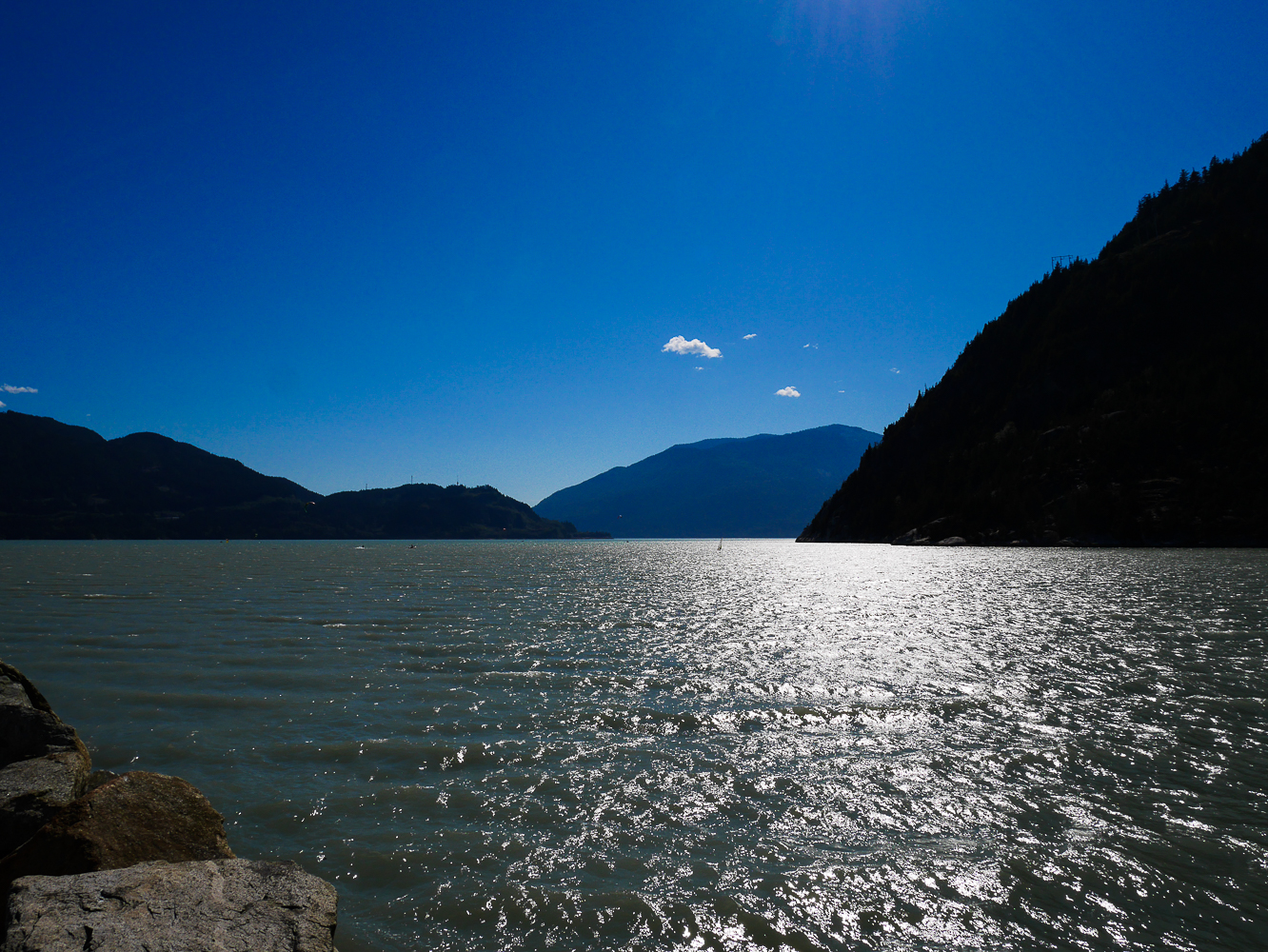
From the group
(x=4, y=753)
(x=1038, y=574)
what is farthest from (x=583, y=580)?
(x=4, y=753)

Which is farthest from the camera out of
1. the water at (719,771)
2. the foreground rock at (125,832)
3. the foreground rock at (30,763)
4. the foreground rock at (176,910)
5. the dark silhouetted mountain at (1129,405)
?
the dark silhouetted mountain at (1129,405)

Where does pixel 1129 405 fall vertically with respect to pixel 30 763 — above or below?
above

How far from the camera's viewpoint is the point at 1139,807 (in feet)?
33.4

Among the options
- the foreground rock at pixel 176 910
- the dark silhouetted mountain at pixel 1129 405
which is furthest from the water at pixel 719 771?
the dark silhouetted mountain at pixel 1129 405

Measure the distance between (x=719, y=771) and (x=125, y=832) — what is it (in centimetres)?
907

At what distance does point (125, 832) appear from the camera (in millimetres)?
7488

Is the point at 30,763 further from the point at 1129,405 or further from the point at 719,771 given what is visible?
the point at 1129,405

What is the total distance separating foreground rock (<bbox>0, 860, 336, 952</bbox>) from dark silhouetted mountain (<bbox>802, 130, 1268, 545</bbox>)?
154988 mm

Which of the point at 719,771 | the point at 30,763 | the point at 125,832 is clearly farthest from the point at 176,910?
the point at 719,771

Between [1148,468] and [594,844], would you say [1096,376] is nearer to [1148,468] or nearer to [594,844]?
[1148,468]

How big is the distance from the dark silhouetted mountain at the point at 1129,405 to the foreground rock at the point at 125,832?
510 feet

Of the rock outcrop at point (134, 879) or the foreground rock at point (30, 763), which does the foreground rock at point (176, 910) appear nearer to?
the rock outcrop at point (134, 879)

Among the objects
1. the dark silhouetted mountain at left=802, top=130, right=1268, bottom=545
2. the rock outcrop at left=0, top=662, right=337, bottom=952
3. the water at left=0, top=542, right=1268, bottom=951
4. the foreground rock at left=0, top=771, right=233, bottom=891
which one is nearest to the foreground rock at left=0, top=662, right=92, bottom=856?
the rock outcrop at left=0, top=662, right=337, bottom=952

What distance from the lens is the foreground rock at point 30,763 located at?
8.40 m
